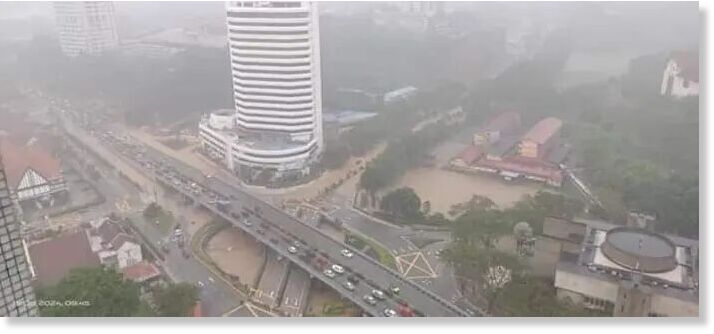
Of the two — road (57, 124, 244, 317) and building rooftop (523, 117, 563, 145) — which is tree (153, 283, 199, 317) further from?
building rooftop (523, 117, 563, 145)

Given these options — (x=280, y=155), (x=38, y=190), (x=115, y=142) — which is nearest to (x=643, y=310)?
(x=280, y=155)

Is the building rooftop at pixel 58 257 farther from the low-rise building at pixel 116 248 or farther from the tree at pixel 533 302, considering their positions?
the tree at pixel 533 302

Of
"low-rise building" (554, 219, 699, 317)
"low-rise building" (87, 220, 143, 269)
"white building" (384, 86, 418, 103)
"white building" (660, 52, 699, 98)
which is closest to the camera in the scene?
"low-rise building" (554, 219, 699, 317)

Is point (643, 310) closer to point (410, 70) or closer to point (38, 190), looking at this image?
point (38, 190)

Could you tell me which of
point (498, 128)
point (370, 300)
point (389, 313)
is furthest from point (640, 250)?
point (498, 128)

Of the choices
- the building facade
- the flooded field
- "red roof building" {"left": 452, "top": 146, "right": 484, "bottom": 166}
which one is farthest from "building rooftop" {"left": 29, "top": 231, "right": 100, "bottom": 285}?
"red roof building" {"left": 452, "top": 146, "right": 484, "bottom": 166}

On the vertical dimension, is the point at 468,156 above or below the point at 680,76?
below

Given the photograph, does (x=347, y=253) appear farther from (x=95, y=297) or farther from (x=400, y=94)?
(x=400, y=94)
